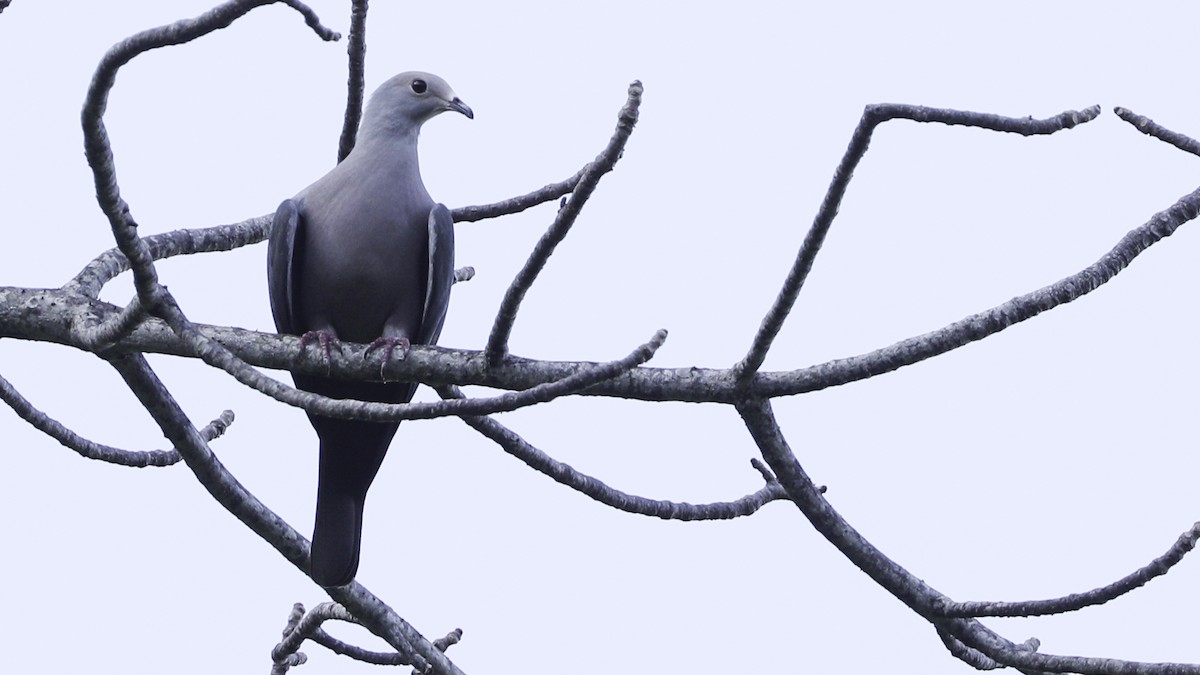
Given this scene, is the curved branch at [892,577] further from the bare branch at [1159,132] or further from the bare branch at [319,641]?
the bare branch at [319,641]

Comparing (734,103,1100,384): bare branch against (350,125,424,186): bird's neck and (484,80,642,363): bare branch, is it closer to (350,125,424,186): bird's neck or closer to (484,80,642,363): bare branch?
(484,80,642,363): bare branch

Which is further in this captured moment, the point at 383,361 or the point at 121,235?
the point at 383,361

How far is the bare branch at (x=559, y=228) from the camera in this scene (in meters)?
2.84

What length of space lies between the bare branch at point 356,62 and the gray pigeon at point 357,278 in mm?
260

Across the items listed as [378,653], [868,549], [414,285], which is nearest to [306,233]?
[414,285]

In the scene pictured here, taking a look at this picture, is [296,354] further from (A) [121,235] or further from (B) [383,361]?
(A) [121,235]

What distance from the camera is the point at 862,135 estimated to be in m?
3.02

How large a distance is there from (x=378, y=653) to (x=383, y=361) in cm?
157

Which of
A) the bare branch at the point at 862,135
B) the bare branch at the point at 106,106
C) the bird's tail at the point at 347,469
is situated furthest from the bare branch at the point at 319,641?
the bare branch at the point at 862,135

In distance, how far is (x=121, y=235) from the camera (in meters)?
3.20

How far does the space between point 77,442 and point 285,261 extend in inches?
36.5

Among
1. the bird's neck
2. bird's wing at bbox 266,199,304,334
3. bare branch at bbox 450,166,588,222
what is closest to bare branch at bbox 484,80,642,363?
bare branch at bbox 450,166,588,222

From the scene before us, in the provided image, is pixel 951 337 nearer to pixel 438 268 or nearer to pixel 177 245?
pixel 438 268

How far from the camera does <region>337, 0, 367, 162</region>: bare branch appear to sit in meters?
4.34
